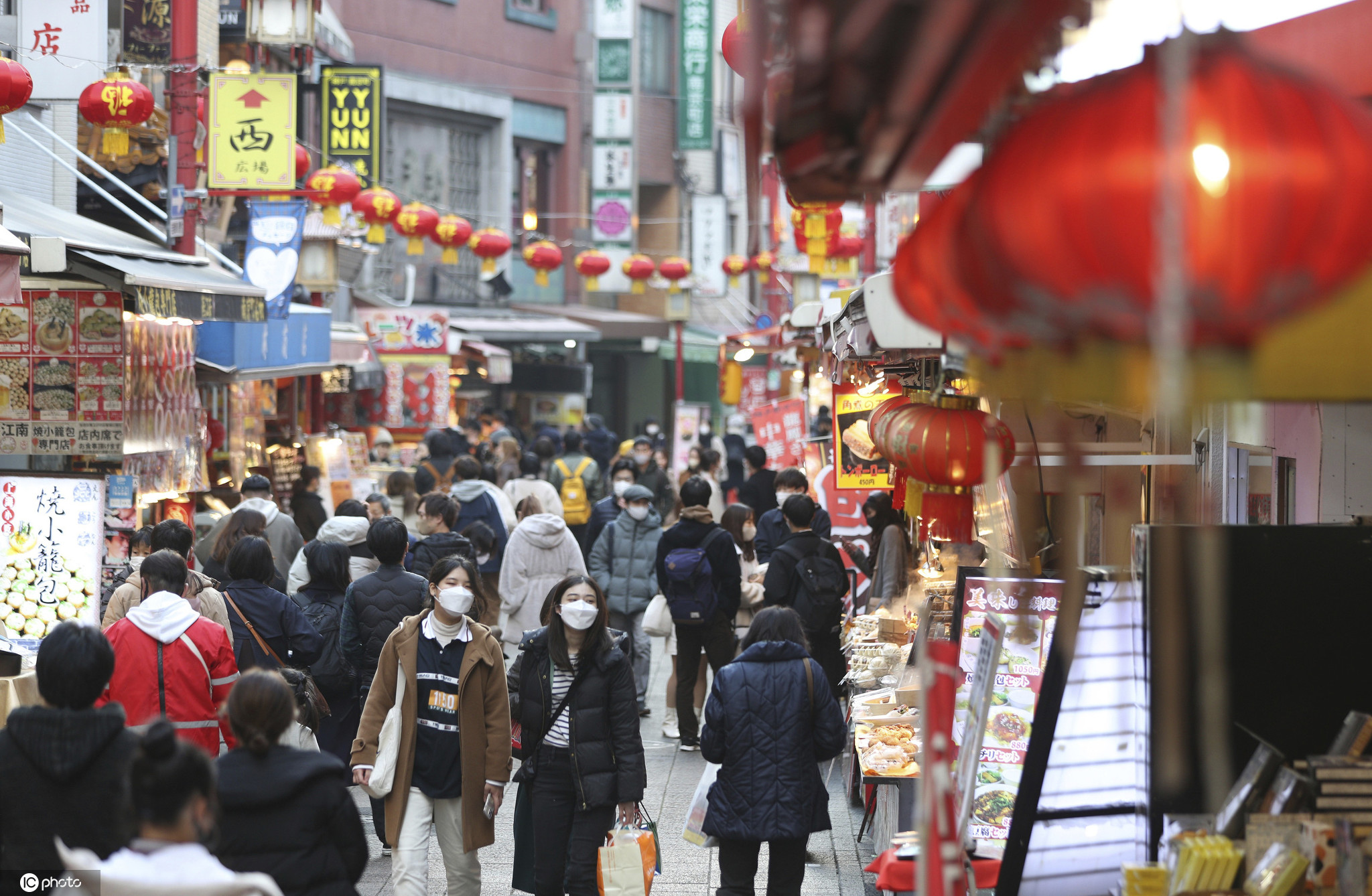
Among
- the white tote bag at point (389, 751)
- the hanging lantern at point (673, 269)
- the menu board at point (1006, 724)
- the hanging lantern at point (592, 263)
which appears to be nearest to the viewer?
the menu board at point (1006, 724)

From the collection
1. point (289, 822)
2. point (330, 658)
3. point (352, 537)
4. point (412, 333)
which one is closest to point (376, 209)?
point (412, 333)

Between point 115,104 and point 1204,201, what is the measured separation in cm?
1073

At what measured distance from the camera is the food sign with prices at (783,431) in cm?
1730

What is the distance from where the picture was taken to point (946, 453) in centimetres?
579

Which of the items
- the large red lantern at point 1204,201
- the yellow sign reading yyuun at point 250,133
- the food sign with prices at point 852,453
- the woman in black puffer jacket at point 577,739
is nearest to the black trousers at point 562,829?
the woman in black puffer jacket at point 577,739

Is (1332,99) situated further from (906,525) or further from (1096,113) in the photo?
(906,525)

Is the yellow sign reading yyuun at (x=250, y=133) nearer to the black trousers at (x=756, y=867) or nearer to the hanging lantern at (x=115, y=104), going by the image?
the hanging lantern at (x=115, y=104)

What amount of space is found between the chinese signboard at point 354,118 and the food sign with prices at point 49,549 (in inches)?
520

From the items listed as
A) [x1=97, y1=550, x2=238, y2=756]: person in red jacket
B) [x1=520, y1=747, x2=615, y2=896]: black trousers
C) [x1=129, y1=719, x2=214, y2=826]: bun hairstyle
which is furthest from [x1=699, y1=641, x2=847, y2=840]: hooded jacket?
[x1=129, y1=719, x2=214, y2=826]: bun hairstyle

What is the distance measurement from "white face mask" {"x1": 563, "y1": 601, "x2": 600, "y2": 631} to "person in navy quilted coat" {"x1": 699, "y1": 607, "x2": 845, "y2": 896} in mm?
669

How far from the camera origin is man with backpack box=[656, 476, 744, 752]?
10297 mm

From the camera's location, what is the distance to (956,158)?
9.16 ft

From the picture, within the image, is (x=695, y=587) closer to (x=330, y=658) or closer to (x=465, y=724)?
(x=330, y=658)

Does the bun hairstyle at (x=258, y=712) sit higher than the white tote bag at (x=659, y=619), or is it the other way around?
the bun hairstyle at (x=258, y=712)
